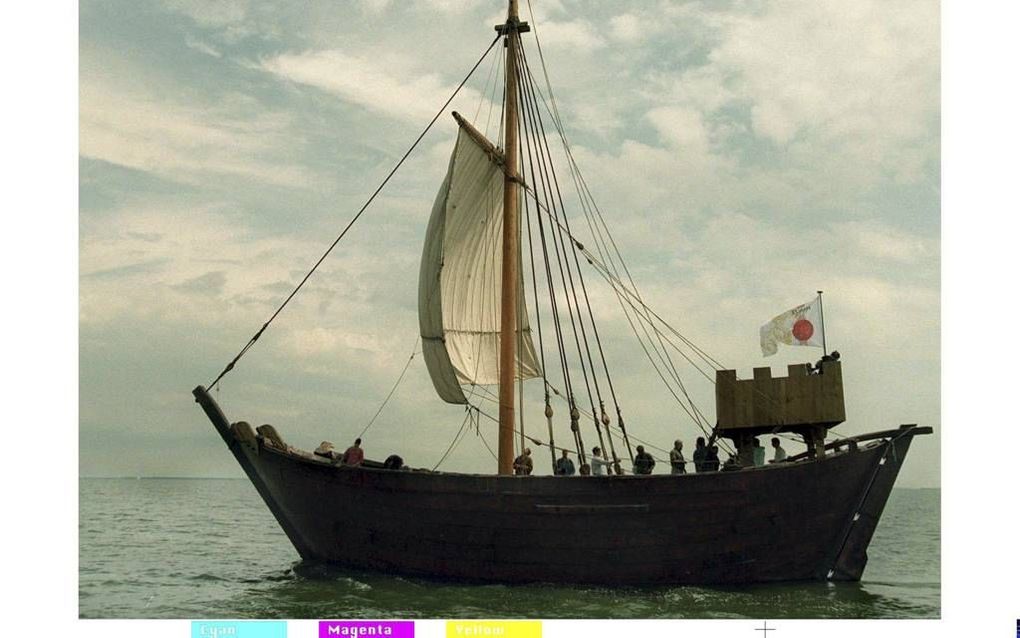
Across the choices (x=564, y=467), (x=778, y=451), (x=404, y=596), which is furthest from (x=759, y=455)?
(x=404, y=596)

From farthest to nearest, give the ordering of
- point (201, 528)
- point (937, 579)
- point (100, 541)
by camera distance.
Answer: point (201, 528) < point (100, 541) < point (937, 579)

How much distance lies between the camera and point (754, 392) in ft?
60.4

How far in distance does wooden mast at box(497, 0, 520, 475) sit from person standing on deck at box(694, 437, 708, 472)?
3257mm

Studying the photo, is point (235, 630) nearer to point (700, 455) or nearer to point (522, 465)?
point (522, 465)

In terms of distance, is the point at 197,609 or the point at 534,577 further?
the point at 534,577

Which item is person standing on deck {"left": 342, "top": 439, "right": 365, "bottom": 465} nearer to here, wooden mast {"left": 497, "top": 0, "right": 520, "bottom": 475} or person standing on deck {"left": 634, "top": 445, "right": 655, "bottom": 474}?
wooden mast {"left": 497, "top": 0, "right": 520, "bottom": 475}

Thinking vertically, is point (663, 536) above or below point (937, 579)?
above

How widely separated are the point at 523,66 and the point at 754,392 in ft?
24.1

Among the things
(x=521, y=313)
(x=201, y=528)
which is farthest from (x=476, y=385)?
(x=201, y=528)

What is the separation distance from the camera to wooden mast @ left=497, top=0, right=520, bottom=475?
1912 centimetres

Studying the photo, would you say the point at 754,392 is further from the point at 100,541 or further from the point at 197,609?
the point at 100,541

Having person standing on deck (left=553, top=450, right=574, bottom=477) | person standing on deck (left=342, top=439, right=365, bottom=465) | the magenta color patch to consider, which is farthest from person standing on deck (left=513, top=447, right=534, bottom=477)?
the magenta color patch

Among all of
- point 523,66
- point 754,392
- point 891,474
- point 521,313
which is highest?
point 523,66

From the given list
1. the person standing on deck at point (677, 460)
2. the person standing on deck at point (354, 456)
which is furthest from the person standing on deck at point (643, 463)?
the person standing on deck at point (354, 456)
